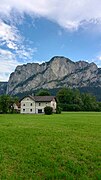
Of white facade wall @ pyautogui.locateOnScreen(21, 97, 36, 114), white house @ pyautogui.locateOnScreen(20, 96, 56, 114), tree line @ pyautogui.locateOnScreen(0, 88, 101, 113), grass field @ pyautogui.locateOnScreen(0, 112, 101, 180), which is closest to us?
grass field @ pyautogui.locateOnScreen(0, 112, 101, 180)

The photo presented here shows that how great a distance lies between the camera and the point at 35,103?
83875 millimetres

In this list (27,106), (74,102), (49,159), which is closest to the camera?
(49,159)

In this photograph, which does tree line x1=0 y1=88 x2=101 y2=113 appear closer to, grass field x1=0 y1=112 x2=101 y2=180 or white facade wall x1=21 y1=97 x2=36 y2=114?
white facade wall x1=21 y1=97 x2=36 y2=114

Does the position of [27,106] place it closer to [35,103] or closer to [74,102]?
[35,103]

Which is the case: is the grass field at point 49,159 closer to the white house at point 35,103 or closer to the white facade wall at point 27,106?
the white house at point 35,103

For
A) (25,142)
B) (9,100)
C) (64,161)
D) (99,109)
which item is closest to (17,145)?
(25,142)

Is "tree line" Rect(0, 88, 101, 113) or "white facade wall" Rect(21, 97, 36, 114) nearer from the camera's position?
"white facade wall" Rect(21, 97, 36, 114)

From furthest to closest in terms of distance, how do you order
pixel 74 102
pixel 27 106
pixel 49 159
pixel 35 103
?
pixel 74 102, pixel 27 106, pixel 35 103, pixel 49 159

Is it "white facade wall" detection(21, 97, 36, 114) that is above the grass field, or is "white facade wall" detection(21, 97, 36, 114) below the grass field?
above

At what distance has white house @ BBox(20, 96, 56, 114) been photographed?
3247 inches

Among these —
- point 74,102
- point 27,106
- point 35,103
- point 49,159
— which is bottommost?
point 49,159

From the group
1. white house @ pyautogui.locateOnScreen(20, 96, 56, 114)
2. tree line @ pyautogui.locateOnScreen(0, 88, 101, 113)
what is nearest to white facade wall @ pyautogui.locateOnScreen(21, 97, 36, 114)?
white house @ pyautogui.locateOnScreen(20, 96, 56, 114)

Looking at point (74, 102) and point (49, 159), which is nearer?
point (49, 159)

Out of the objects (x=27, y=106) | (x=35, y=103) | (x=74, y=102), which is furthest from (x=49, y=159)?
(x=74, y=102)
